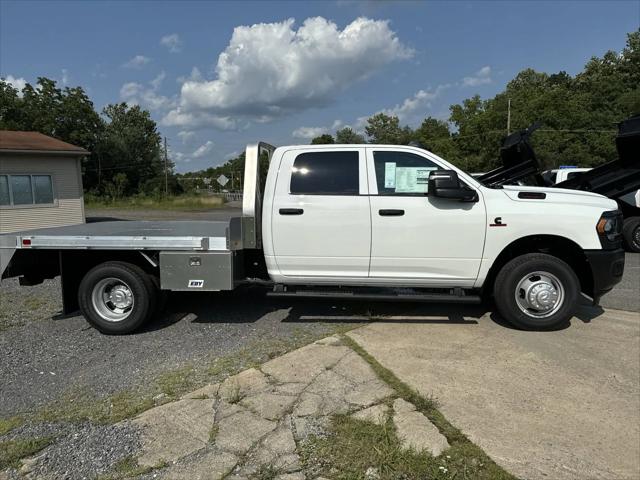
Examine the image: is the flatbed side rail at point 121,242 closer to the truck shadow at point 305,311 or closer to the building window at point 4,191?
the truck shadow at point 305,311

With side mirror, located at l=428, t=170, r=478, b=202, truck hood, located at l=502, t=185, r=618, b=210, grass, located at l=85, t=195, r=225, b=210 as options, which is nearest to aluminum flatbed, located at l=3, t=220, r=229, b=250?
side mirror, located at l=428, t=170, r=478, b=202

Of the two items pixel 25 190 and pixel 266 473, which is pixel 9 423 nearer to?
pixel 266 473

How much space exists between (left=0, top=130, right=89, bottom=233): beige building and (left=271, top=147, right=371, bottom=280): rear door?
16.8m

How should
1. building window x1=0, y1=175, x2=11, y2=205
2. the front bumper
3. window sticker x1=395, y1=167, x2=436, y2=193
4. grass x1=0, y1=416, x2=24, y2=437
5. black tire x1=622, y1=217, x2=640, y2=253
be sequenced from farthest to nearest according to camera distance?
building window x1=0, y1=175, x2=11, y2=205, black tire x1=622, y1=217, x2=640, y2=253, window sticker x1=395, y1=167, x2=436, y2=193, the front bumper, grass x1=0, y1=416, x2=24, y2=437

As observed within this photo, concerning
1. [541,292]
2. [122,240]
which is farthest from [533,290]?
[122,240]

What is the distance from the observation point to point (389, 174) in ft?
17.5

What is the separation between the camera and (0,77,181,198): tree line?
156 feet

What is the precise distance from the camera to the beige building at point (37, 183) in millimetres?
18500

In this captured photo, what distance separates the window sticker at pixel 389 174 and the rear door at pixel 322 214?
0.23 meters

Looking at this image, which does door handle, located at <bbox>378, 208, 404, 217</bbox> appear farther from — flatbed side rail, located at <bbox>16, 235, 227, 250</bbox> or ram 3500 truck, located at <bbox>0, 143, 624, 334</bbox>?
flatbed side rail, located at <bbox>16, 235, 227, 250</bbox>

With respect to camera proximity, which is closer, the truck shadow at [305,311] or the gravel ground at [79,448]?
the gravel ground at [79,448]

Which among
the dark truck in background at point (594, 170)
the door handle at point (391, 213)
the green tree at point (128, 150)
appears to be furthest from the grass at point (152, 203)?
the door handle at point (391, 213)

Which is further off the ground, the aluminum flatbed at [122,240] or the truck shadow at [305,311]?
the aluminum flatbed at [122,240]

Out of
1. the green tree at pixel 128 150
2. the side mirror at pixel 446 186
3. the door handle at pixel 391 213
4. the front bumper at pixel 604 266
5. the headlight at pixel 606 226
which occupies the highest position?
the green tree at pixel 128 150
